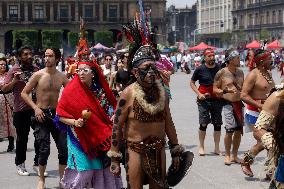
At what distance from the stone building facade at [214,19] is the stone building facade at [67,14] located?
24.7 m

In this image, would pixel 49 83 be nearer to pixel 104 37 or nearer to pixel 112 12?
pixel 104 37

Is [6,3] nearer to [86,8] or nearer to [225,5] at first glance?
[86,8]

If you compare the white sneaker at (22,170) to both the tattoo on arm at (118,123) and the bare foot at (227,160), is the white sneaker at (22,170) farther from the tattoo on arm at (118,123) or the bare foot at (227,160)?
the tattoo on arm at (118,123)

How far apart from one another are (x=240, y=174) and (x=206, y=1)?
131 meters

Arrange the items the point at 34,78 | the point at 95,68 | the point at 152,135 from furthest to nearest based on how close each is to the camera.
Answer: the point at 34,78 < the point at 95,68 < the point at 152,135

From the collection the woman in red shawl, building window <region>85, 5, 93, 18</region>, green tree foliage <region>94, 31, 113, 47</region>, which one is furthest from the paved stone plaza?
building window <region>85, 5, 93, 18</region>

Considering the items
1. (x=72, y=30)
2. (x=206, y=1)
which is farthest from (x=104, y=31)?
(x=206, y=1)

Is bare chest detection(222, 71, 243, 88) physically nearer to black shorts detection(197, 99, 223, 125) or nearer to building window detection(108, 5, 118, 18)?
black shorts detection(197, 99, 223, 125)

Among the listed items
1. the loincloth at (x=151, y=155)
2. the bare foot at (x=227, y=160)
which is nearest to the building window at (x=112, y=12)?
the bare foot at (x=227, y=160)

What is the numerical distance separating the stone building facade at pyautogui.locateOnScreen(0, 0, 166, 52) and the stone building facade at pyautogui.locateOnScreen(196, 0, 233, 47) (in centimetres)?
2470

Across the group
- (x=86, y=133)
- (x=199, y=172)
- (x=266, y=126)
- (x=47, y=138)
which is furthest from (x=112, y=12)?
(x=266, y=126)

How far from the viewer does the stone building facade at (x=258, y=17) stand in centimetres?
10119

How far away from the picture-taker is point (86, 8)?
10156cm

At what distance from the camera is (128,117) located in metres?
5.49
